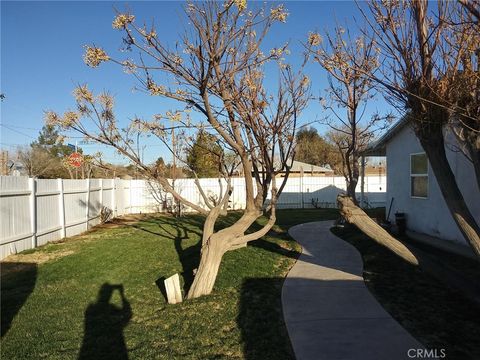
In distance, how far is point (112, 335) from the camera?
5738 mm

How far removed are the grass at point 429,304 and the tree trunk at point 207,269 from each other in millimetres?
Result: 2541

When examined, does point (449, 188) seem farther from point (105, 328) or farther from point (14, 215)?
point (14, 215)

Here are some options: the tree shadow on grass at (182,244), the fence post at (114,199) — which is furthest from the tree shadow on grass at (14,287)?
the fence post at (114,199)

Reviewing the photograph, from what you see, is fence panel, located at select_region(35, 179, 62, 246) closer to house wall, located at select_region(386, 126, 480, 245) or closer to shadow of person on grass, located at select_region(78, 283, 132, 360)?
shadow of person on grass, located at select_region(78, 283, 132, 360)

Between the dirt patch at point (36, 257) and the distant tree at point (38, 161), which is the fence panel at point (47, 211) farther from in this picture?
the distant tree at point (38, 161)

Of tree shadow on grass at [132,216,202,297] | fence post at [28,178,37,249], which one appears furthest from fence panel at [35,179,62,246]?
tree shadow on grass at [132,216,202,297]

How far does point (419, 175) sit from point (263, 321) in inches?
348

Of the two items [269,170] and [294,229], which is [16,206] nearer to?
[269,170]

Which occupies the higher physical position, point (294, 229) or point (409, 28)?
point (409, 28)

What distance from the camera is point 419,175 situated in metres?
13.1

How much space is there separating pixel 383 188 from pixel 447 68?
26.5 metres

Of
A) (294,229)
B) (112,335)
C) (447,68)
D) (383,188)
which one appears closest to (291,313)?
(112,335)

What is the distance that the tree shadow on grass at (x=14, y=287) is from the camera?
689cm

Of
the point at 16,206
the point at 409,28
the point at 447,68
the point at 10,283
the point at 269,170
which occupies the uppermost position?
the point at 409,28
